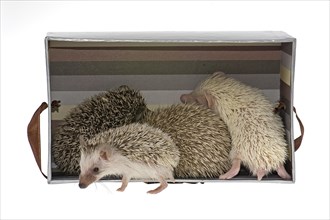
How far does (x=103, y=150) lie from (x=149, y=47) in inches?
22.9

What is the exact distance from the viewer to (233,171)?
2613mm

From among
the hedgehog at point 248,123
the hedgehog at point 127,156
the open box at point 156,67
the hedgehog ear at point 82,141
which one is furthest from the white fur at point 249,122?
the hedgehog ear at point 82,141

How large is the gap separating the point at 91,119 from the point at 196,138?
0.38m

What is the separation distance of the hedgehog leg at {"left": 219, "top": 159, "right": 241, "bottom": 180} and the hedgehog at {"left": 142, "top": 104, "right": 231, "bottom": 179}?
1.3 inches

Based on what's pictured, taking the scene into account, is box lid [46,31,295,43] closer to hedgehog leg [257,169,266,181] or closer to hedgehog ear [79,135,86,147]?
hedgehog ear [79,135,86,147]

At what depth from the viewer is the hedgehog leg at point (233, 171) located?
2.60m

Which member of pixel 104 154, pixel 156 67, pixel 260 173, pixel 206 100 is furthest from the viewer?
→ pixel 156 67

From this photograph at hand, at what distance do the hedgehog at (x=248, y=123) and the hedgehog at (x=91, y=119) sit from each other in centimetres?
26

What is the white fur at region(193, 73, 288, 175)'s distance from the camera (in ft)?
8.56

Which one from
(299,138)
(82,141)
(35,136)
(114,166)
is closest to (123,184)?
(114,166)

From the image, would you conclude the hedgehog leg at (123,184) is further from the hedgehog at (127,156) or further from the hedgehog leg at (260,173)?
the hedgehog leg at (260,173)

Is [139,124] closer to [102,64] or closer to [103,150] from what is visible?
[103,150]

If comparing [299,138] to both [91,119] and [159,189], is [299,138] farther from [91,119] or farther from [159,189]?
[91,119]

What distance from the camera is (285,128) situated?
107 inches
